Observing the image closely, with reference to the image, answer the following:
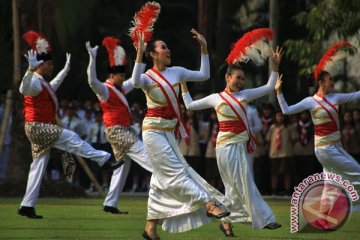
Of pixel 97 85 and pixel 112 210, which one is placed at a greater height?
pixel 97 85

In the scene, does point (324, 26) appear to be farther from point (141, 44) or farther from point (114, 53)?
point (141, 44)

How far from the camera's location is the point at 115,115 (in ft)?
60.0

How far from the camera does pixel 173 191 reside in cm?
1336

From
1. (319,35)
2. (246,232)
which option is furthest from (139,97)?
(246,232)

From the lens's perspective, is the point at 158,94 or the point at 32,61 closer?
the point at 158,94

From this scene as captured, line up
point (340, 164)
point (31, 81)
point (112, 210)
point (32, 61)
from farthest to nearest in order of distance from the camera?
1. point (112, 210)
2. point (31, 81)
3. point (340, 164)
4. point (32, 61)

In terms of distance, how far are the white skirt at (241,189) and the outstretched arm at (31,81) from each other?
2.96m

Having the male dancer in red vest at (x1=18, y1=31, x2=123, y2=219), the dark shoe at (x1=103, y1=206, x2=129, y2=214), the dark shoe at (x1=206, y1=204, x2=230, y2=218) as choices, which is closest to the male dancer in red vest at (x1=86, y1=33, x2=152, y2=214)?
the dark shoe at (x1=103, y1=206, x2=129, y2=214)

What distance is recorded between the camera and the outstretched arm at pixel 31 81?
52.5ft

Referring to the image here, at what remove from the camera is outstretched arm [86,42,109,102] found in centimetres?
1667

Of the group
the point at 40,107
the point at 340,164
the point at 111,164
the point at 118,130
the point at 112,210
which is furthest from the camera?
the point at 118,130

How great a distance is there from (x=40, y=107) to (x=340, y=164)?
4295 millimetres

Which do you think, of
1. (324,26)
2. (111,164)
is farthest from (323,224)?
(324,26)

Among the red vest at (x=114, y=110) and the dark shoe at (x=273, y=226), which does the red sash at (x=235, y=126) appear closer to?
the dark shoe at (x=273, y=226)
